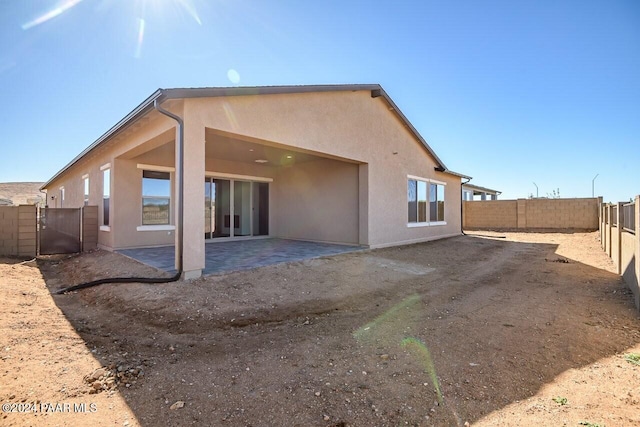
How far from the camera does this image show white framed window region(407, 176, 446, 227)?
12.9 metres

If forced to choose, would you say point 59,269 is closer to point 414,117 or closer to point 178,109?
point 178,109

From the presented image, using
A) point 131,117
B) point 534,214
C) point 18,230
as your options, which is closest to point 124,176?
point 131,117

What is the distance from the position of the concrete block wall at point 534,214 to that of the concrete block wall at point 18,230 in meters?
23.6

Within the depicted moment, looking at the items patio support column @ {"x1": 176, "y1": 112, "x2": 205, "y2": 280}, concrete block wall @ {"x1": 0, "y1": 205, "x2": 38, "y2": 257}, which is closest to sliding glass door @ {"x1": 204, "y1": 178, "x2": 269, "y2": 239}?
concrete block wall @ {"x1": 0, "y1": 205, "x2": 38, "y2": 257}

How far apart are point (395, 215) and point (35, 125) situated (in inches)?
634

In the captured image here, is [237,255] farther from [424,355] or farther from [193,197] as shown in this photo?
[424,355]

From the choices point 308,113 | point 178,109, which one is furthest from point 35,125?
point 308,113

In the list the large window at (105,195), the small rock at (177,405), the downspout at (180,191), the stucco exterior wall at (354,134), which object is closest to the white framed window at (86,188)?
the large window at (105,195)

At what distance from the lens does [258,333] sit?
4133 millimetres

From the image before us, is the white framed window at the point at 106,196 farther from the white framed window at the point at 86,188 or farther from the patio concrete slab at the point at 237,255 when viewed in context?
the white framed window at the point at 86,188

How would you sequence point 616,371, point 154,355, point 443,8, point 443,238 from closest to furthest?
point 616,371 < point 154,355 < point 443,8 < point 443,238

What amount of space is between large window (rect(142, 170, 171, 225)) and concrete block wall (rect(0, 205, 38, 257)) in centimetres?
335

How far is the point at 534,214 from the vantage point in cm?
2011

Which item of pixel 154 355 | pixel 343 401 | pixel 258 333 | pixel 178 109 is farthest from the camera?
pixel 178 109
